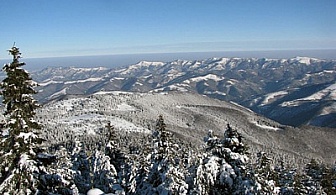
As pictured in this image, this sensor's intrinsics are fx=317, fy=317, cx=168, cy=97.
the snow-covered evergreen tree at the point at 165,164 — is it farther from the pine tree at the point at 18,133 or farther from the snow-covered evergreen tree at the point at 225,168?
the pine tree at the point at 18,133

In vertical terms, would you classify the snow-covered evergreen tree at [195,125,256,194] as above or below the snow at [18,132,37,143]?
below

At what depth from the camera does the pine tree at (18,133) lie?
1842cm

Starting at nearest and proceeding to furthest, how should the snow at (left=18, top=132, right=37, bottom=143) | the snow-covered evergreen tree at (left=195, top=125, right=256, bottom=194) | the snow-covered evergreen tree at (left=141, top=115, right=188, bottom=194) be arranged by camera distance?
the snow at (left=18, top=132, right=37, bottom=143) < the snow-covered evergreen tree at (left=195, top=125, right=256, bottom=194) < the snow-covered evergreen tree at (left=141, top=115, right=188, bottom=194)

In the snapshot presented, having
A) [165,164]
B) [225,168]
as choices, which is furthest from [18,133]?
[225,168]

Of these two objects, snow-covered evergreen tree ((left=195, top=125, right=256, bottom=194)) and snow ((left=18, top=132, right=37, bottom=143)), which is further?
snow-covered evergreen tree ((left=195, top=125, right=256, bottom=194))

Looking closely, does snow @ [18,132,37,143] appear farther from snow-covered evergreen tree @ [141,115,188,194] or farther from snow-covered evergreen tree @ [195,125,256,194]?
snow-covered evergreen tree @ [195,125,256,194]

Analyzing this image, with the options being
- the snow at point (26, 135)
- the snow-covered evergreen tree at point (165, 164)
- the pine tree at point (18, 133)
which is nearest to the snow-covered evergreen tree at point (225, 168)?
the snow-covered evergreen tree at point (165, 164)

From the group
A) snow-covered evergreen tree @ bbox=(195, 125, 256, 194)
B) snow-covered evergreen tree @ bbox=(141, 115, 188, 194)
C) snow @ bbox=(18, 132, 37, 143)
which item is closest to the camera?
snow @ bbox=(18, 132, 37, 143)

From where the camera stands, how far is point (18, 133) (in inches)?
736

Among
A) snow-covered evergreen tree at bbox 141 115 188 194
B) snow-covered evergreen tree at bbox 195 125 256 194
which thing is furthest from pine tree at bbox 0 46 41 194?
snow-covered evergreen tree at bbox 195 125 256 194

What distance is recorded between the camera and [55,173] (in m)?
20.3

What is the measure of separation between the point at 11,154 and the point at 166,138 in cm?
1294

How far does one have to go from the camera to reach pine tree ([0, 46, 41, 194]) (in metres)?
18.4

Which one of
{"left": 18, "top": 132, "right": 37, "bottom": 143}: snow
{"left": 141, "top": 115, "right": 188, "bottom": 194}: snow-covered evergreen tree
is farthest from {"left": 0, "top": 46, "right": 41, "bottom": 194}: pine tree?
{"left": 141, "top": 115, "right": 188, "bottom": 194}: snow-covered evergreen tree
